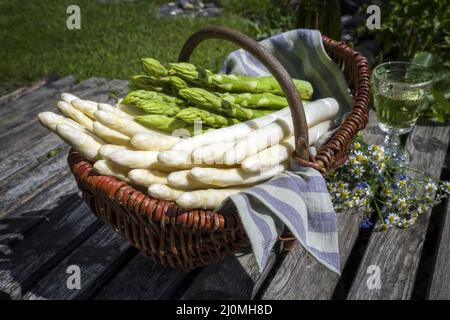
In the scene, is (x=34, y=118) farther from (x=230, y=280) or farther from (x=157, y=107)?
(x=230, y=280)

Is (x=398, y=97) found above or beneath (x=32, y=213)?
above

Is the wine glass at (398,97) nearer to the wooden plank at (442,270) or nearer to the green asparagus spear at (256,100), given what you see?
the wooden plank at (442,270)

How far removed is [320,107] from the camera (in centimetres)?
146

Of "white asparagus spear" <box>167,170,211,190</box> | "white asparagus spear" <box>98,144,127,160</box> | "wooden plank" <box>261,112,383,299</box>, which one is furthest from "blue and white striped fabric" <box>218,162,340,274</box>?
"white asparagus spear" <box>98,144,127,160</box>

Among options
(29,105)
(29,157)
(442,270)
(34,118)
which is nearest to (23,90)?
(29,105)

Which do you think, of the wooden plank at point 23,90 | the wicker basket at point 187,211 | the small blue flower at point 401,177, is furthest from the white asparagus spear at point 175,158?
the wooden plank at point 23,90

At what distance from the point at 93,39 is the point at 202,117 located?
325 centimetres

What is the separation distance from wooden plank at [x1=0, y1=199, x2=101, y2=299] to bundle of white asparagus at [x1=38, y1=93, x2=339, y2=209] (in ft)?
1.36

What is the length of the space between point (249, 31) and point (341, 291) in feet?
9.36

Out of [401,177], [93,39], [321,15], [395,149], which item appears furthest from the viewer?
[93,39]

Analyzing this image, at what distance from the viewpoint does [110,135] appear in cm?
128

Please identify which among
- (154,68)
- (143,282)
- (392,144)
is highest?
(154,68)

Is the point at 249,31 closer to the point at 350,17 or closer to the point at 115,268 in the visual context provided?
the point at 350,17

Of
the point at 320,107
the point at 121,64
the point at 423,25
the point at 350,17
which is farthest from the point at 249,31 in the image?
the point at 320,107
